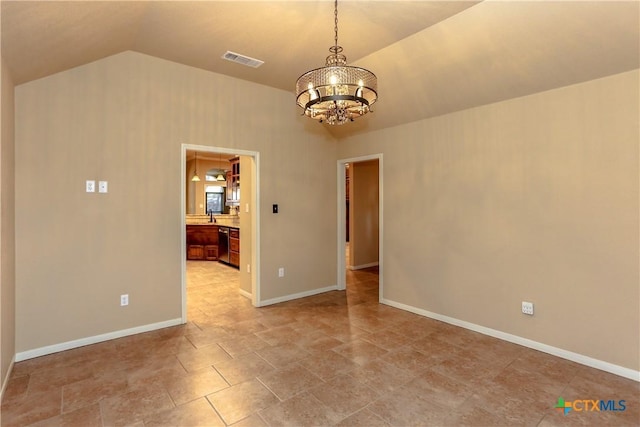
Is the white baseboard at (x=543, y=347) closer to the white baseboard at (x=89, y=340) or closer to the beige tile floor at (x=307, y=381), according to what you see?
the beige tile floor at (x=307, y=381)

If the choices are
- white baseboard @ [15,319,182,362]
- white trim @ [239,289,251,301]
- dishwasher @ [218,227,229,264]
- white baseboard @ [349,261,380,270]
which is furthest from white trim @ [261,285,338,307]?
dishwasher @ [218,227,229,264]

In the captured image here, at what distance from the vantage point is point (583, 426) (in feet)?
6.81

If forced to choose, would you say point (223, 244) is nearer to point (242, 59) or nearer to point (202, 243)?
point (202, 243)

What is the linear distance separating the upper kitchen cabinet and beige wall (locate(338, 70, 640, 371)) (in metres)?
4.87

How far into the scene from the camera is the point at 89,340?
3264 mm

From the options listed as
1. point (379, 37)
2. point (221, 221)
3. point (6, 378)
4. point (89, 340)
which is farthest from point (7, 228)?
point (221, 221)

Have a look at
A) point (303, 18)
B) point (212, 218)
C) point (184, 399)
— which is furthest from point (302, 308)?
point (212, 218)

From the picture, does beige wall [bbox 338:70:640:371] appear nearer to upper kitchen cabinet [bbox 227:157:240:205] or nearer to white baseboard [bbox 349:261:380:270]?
white baseboard [bbox 349:261:380:270]

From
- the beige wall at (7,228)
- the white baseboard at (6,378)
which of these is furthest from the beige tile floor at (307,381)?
the beige wall at (7,228)

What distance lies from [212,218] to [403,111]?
5.88 metres

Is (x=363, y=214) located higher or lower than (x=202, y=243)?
higher

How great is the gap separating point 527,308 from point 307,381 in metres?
2.30

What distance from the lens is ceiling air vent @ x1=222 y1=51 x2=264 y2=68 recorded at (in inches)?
133

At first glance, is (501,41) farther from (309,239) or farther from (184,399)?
(184,399)
